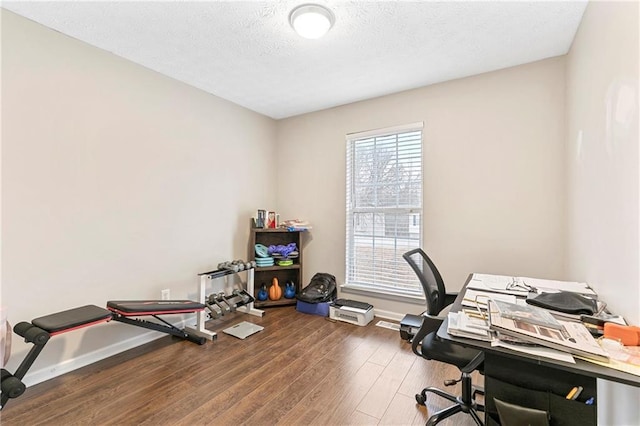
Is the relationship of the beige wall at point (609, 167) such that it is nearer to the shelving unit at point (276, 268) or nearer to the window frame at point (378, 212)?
the window frame at point (378, 212)

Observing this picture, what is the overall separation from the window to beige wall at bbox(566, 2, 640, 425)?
1354 mm

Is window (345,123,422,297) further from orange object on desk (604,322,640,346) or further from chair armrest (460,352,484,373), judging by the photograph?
orange object on desk (604,322,640,346)

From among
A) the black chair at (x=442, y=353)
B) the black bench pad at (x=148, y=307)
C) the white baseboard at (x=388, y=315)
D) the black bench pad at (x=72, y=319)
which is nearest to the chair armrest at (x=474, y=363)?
the black chair at (x=442, y=353)

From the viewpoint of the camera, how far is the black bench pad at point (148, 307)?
2229 mm

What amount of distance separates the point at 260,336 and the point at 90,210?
1.88 m

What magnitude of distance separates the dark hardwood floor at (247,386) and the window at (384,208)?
789 millimetres

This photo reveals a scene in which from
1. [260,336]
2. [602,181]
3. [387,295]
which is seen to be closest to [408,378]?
[387,295]

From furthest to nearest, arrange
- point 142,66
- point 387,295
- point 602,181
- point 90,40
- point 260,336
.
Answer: point 387,295
point 260,336
point 142,66
point 90,40
point 602,181

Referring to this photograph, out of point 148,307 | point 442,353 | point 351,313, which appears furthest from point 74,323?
point 351,313

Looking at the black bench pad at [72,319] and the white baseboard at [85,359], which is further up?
the black bench pad at [72,319]

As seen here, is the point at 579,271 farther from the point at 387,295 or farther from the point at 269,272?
the point at 269,272

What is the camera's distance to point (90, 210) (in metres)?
2.35

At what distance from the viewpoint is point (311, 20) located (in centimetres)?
191

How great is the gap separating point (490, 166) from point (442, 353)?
1996 millimetres
